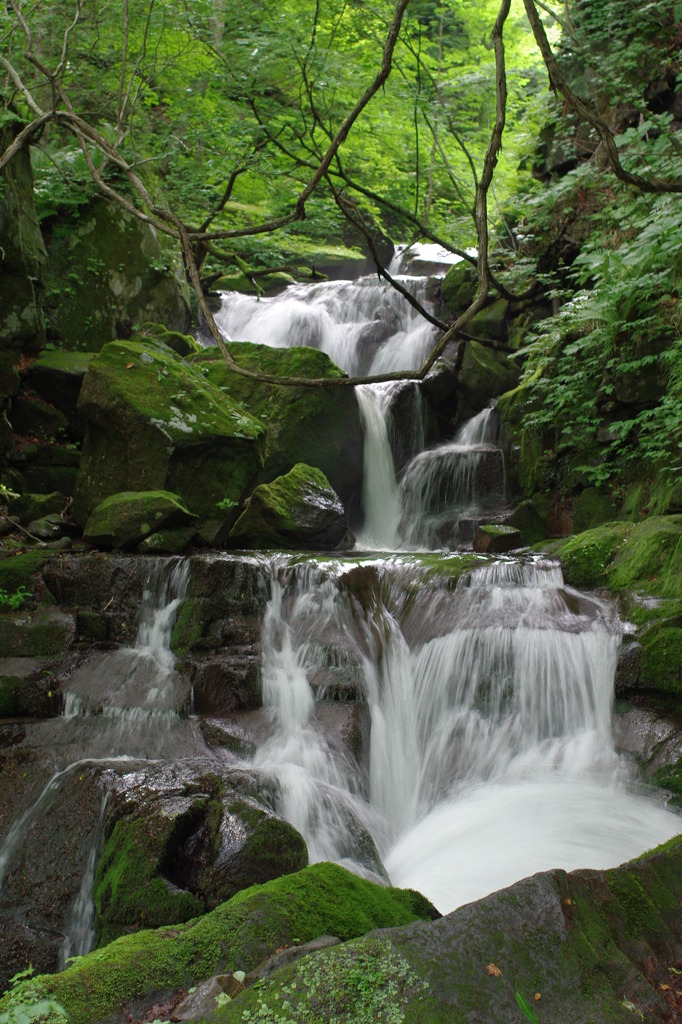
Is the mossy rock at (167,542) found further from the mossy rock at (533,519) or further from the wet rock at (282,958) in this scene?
the wet rock at (282,958)

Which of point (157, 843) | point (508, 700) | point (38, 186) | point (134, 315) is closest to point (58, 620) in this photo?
point (157, 843)

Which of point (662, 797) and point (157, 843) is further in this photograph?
point (662, 797)

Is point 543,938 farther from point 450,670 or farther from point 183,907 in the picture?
point 450,670

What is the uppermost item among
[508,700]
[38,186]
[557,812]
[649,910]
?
[38,186]

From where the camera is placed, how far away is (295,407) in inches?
405

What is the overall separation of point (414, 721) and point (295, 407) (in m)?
5.80

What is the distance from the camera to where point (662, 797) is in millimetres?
4590

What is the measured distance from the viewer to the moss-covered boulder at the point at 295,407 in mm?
10195

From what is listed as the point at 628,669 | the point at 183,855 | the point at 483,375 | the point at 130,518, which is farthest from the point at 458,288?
the point at 183,855

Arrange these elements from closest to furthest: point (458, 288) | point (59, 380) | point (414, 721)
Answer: point (414, 721) → point (59, 380) → point (458, 288)

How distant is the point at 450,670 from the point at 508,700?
545 mm

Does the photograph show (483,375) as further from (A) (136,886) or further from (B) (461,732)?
(A) (136,886)

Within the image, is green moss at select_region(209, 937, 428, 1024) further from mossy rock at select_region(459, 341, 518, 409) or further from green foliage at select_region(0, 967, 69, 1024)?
mossy rock at select_region(459, 341, 518, 409)

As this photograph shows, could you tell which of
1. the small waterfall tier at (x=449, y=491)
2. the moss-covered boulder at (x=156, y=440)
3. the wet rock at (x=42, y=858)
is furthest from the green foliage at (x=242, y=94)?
the wet rock at (x=42, y=858)
